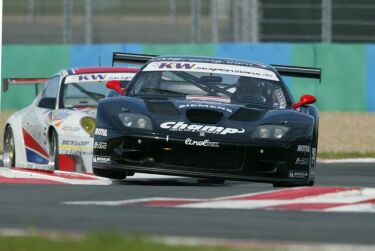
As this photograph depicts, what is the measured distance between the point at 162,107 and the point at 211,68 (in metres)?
1.44

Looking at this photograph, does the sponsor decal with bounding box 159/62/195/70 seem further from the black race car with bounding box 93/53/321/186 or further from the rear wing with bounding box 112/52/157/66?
the rear wing with bounding box 112/52/157/66

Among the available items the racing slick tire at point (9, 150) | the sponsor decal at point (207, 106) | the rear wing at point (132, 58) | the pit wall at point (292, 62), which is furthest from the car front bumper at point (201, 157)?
the pit wall at point (292, 62)

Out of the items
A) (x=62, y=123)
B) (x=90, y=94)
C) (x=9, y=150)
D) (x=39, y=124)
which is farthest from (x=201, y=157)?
(x=9, y=150)

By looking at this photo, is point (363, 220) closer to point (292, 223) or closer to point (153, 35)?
point (292, 223)

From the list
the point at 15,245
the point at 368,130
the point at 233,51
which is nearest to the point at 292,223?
the point at 15,245

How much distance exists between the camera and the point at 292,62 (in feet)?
79.4

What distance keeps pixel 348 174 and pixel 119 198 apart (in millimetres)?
5173

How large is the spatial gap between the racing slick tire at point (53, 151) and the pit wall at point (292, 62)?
10939 mm

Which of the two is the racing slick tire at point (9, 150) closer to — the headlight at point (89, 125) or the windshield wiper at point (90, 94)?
the windshield wiper at point (90, 94)

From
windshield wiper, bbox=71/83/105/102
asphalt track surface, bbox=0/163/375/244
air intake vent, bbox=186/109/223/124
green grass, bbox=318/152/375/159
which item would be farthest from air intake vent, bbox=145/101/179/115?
green grass, bbox=318/152/375/159

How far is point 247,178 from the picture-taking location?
10773 mm

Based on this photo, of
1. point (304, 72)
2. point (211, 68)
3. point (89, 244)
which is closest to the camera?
point (89, 244)

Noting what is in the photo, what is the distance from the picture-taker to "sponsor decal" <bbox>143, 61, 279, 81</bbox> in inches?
484

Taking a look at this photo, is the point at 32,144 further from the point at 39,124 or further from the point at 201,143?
the point at 201,143
